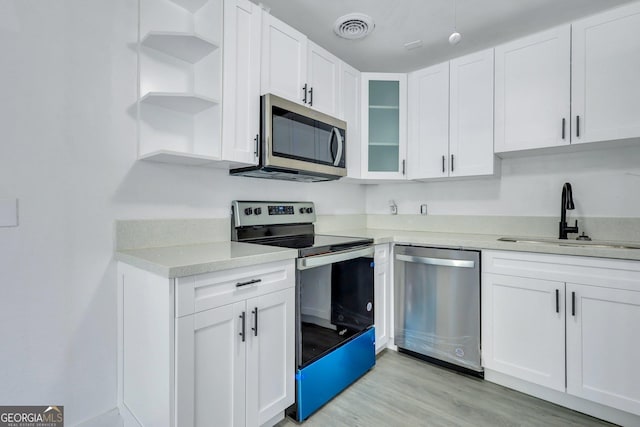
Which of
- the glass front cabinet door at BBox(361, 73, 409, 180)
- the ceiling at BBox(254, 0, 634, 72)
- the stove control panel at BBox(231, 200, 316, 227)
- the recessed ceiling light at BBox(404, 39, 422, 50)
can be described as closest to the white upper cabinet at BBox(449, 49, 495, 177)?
the ceiling at BBox(254, 0, 634, 72)

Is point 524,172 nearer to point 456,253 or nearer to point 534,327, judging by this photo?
point 456,253

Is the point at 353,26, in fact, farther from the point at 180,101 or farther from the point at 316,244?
the point at 316,244

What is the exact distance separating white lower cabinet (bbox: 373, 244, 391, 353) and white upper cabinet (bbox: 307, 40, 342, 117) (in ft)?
3.76

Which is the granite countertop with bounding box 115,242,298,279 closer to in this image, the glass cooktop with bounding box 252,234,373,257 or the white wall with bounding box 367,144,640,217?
the glass cooktop with bounding box 252,234,373,257

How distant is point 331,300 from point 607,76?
218 cm

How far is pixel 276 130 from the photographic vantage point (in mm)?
1799

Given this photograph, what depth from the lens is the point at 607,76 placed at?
1.83 metres

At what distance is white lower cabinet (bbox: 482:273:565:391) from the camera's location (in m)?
1.78

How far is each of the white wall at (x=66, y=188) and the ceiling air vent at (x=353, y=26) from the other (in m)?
1.27

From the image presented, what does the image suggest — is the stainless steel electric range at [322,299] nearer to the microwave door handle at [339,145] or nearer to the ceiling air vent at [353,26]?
the microwave door handle at [339,145]

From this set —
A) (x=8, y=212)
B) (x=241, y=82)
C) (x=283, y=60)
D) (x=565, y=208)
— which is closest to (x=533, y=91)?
(x=565, y=208)

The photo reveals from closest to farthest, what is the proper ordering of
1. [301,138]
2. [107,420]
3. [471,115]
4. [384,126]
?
[107,420] < [301,138] < [471,115] < [384,126]

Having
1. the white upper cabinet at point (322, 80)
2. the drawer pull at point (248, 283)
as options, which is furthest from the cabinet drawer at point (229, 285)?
the white upper cabinet at point (322, 80)

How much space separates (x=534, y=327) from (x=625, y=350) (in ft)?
1.29
